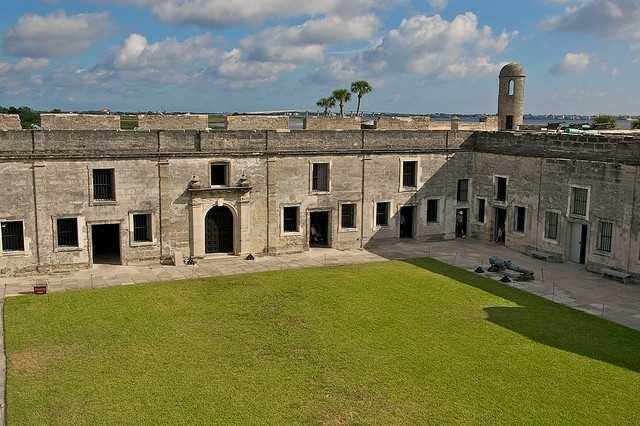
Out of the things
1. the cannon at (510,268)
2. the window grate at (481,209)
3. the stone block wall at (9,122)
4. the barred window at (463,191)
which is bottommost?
the cannon at (510,268)

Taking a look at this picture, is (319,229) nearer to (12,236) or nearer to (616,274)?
(616,274)

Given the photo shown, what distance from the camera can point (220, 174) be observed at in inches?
1262

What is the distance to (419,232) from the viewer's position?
36.6 meters

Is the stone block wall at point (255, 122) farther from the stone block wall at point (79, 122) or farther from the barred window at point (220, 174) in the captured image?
the stone block wall at point (79, 122)

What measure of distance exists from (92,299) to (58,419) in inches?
403

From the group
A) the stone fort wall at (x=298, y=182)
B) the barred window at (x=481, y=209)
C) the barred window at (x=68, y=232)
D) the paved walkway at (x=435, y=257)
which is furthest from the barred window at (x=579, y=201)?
the barred window at (x=68, y=232)

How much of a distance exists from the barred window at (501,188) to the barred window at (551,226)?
3.45m

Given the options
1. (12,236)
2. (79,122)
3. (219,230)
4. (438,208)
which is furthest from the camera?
(438,208)

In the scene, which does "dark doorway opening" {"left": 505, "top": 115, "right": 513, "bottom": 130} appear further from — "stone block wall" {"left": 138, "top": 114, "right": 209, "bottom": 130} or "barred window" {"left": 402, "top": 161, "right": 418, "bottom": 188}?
"stone block wall" {"left": 138, "top": 114, "right": 209, "bottom": 130}

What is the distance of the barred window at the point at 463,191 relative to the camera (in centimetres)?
3762

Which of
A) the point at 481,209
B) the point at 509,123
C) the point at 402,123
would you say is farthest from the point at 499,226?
the point at 402,123

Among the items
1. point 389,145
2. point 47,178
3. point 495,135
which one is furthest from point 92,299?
point 495,135

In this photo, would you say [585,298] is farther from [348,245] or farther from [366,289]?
[348,245]

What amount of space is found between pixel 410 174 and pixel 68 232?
18655 millimetres
